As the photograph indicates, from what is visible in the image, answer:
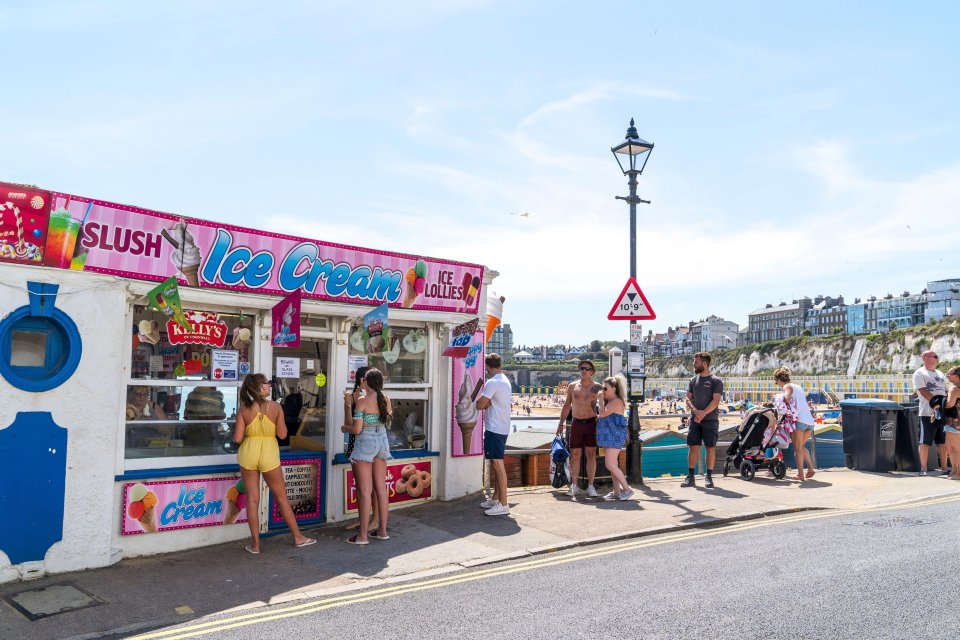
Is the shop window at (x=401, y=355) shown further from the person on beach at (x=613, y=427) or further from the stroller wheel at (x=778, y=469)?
the stroller wheel at (x=778, y=469)

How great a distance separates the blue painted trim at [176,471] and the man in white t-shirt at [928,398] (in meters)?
10.3

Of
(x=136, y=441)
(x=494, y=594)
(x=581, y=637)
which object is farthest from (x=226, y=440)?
(x=581, y=637)

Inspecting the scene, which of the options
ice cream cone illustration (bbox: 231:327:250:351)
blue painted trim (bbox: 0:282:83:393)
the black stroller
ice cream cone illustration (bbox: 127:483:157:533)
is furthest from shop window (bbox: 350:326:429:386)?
the black stroller

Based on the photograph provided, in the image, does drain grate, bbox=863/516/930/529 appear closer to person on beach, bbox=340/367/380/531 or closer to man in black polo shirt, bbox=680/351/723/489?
man in black polo shirt, bbox=680/351/723/489

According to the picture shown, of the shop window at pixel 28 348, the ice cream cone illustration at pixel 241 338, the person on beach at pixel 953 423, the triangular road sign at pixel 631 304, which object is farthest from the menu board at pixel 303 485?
the person on beach at pixel 953 423

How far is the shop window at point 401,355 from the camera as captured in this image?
9.55 metres

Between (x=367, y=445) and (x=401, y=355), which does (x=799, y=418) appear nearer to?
(x=401, y=355)

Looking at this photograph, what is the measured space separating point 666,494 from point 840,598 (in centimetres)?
497

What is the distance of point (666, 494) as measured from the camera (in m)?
10.3

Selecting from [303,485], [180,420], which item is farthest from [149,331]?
[303,485]

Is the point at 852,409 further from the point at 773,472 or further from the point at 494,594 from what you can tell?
the point at 494,594

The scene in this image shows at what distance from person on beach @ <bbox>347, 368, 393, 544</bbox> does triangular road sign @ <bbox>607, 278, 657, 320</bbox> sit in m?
4.60

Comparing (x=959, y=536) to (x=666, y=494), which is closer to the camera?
(x=959, y=536)

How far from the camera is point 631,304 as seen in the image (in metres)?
11.2
